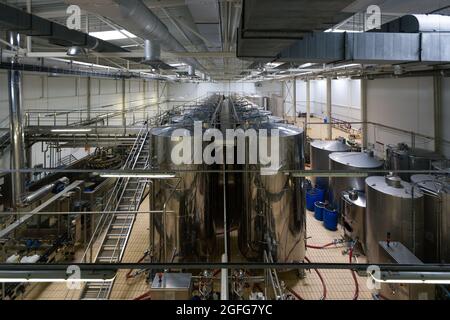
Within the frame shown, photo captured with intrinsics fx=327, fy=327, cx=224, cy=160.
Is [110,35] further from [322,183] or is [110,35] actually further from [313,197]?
[322,183]

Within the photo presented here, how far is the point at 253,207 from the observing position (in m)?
6.85

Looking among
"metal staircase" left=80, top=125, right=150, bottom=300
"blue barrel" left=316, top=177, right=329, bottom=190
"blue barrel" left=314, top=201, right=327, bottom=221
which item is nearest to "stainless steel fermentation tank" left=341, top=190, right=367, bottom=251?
"blue barrel" left=314, top=201, right=327, bottom=221

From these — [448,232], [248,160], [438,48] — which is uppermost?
[438,48]

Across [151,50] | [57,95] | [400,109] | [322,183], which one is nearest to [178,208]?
[151,50]

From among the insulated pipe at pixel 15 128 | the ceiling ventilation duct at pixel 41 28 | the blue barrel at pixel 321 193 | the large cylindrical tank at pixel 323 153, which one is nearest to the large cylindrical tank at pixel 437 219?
the blue barrel at pixel 321 193

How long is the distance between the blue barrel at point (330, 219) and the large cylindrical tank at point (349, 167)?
551 millimetres

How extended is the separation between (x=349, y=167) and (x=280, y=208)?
3.32 m

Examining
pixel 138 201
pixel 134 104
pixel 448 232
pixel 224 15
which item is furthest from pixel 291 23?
pixel 134 104

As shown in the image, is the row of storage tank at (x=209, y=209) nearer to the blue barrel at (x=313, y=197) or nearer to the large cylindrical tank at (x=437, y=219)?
the large cylindrical tank at (x=437, y=219)

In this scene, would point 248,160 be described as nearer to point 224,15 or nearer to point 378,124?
point 224,15

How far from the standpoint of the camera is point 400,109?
10773mm

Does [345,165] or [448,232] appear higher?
[345,165]

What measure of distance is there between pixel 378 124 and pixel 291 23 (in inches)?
435

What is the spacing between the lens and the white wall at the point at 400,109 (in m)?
9.34
